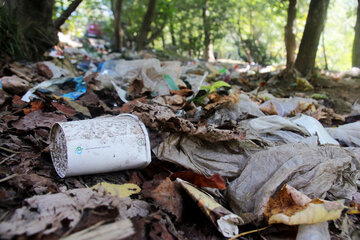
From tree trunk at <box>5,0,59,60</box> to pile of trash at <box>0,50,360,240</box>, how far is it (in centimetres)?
178

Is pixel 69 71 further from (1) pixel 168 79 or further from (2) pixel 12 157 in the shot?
(2) pixel 12 157

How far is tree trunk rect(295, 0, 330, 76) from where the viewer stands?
5.07 m

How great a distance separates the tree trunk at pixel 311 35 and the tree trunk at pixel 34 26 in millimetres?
4112

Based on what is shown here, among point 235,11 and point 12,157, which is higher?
point 235,11

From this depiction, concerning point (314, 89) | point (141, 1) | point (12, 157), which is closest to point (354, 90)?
point (314, 89)

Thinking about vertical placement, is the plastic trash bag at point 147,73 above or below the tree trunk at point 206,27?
below

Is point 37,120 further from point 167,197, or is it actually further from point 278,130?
point 278,130

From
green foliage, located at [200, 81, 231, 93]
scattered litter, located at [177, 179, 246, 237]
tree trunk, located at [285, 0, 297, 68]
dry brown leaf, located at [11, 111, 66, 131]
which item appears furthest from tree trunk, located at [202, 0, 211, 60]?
scattered litter, located at [177, 179, 246, 237]

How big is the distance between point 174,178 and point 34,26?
3451mm

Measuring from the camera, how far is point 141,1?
37.6ft

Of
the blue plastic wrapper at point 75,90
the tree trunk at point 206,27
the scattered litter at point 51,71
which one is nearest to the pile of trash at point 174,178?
the blue plastic wrapper at point 75,90

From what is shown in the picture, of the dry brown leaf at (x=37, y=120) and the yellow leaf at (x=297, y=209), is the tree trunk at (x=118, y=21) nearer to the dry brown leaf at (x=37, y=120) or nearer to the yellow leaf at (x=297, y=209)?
the dry brown leaf at (x=37, y=120)

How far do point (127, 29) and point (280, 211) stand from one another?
39.2ft

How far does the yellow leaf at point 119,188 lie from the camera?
137 cm
